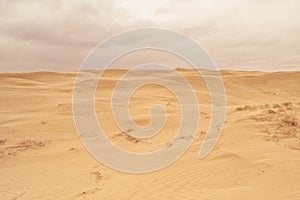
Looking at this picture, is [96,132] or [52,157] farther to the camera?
[96,132]

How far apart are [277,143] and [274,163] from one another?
1.19 metres

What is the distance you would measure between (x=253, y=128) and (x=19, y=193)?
17.1ft

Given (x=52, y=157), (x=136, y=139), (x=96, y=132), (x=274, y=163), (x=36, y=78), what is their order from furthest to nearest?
(x=36, y=78) → (x=96, y=132) → (x=136, y=139) → (x=52, y=157) → (x=274, y=163)

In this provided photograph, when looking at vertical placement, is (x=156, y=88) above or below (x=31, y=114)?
above

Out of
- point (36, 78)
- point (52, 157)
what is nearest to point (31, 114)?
point (52, 157)

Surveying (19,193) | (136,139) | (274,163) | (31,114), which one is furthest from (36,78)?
(274,163)

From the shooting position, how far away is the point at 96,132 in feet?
30.6

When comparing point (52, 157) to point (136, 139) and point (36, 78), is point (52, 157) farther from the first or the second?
point (36, 78)

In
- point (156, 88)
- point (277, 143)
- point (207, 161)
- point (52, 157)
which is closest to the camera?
point (207, 161)

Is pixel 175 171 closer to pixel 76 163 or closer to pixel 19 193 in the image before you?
pixel 76 163

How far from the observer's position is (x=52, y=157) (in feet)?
23.2

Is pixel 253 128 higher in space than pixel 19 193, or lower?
higher

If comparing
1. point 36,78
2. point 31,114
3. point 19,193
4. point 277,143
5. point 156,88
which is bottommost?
point 19,193

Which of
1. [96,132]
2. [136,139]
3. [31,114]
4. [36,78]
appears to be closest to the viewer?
[136,139]
